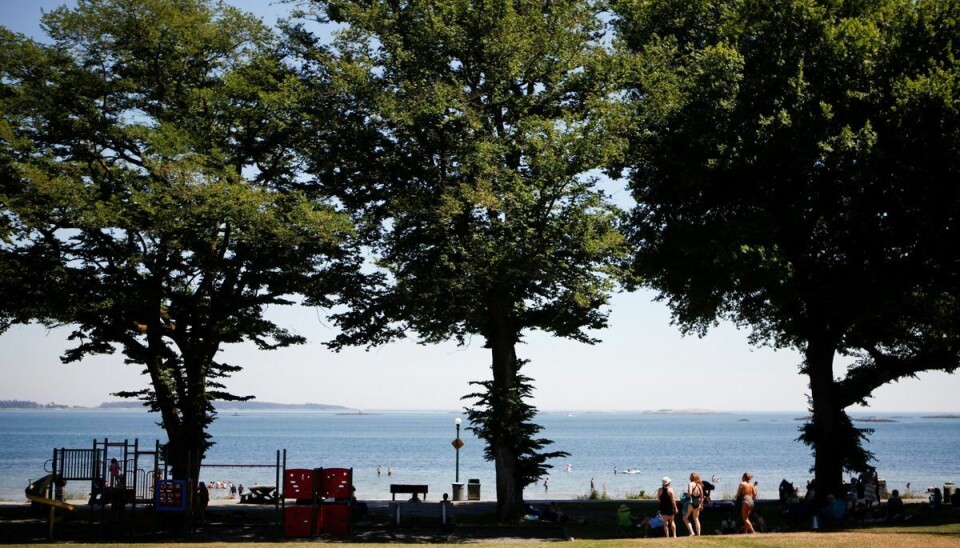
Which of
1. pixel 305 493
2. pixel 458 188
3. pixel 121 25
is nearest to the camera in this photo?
pixel 305 493

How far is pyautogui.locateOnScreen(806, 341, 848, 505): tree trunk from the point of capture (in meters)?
33.3

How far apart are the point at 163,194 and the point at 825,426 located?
24.9 meters

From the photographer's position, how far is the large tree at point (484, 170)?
1133 inches

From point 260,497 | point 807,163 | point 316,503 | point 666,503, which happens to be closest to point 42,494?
point 316,503

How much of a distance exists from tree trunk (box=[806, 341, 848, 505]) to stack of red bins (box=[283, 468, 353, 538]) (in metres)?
16.9

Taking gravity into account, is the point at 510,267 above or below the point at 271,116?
below

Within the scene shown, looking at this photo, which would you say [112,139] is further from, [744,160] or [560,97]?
[744,160]

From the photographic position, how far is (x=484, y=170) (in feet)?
93.1

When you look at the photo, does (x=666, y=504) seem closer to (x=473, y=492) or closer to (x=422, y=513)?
(x=422, y=513)

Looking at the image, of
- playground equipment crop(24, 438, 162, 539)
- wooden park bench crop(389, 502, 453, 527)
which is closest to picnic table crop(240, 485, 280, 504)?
wooden park bench crop(389, 502, 453, 527)

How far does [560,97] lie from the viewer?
3145 cm

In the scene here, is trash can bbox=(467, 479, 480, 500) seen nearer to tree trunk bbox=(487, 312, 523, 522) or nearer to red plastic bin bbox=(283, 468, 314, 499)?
tree trunk bbox=(487, 312, 523, 522)

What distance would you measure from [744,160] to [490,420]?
39.7ft

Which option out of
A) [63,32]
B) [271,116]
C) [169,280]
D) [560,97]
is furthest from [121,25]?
[560,97]
